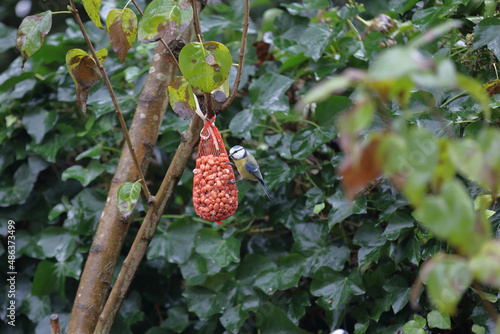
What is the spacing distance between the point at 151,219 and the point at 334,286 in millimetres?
561

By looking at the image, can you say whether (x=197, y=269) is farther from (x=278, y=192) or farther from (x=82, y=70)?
(x=82, y=70)

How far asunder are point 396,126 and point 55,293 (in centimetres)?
162

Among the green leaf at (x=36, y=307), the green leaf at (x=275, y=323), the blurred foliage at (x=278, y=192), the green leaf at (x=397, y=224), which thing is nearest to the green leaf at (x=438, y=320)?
the blurred foliage at (x=278, y=192)

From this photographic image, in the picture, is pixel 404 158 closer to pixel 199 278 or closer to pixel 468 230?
pixel 468 230

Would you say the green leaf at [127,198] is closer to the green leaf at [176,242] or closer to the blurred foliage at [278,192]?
the blurred foliage at [278,192]

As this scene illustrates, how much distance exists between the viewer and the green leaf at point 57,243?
1578 mm

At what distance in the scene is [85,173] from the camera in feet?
5.09

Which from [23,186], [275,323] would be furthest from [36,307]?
[275,323]

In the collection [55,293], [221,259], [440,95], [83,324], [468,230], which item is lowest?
[55,293]

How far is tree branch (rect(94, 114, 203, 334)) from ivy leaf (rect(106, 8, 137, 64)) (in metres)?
0.18

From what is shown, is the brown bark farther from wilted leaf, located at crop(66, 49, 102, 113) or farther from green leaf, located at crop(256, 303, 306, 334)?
green leaf, located at crop(256, 303, 306, 334)

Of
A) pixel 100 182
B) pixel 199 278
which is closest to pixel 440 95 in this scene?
pixel 199 278

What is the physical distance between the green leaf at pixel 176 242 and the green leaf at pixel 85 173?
0.95 feet

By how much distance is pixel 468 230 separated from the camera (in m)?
0.36
